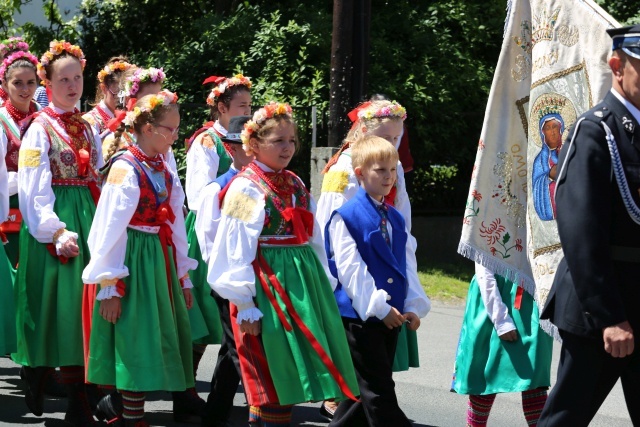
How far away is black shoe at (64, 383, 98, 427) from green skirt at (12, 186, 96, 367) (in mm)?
178

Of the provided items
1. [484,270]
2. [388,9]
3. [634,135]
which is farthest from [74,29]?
[634,135]

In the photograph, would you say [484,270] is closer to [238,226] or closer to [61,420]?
[238,226]

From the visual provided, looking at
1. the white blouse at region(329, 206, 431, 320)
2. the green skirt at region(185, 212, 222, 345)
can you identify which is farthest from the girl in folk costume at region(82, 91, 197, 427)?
the white blouse at region(329, 206, 431, 320)

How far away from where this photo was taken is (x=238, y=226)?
515cm

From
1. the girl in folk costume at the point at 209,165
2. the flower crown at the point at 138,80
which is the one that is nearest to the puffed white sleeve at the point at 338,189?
the girl in folk costume at the point at 209,165

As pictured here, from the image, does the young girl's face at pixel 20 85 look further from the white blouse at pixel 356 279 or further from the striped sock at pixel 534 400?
the striped sock at pixel 534 400

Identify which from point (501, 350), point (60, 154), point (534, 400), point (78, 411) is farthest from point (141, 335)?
point (534, 400)

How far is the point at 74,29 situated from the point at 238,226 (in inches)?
485

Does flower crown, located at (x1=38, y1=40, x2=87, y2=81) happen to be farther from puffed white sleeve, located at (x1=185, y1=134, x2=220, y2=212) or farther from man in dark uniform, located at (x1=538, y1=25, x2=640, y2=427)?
man in dark uniform, located at (x1=538, y1=25, x2=640, y2=427)

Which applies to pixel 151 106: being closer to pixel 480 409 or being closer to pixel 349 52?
pixel 480 409

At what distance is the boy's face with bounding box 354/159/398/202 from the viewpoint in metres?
5.53

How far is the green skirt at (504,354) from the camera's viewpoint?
18.4ft

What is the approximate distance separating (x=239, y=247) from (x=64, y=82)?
6.58ft

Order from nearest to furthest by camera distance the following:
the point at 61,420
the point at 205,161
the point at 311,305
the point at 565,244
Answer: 1. the point at 565,244
2. the point at 311,305
3. the point at 61,420
4. the point at 205,161
